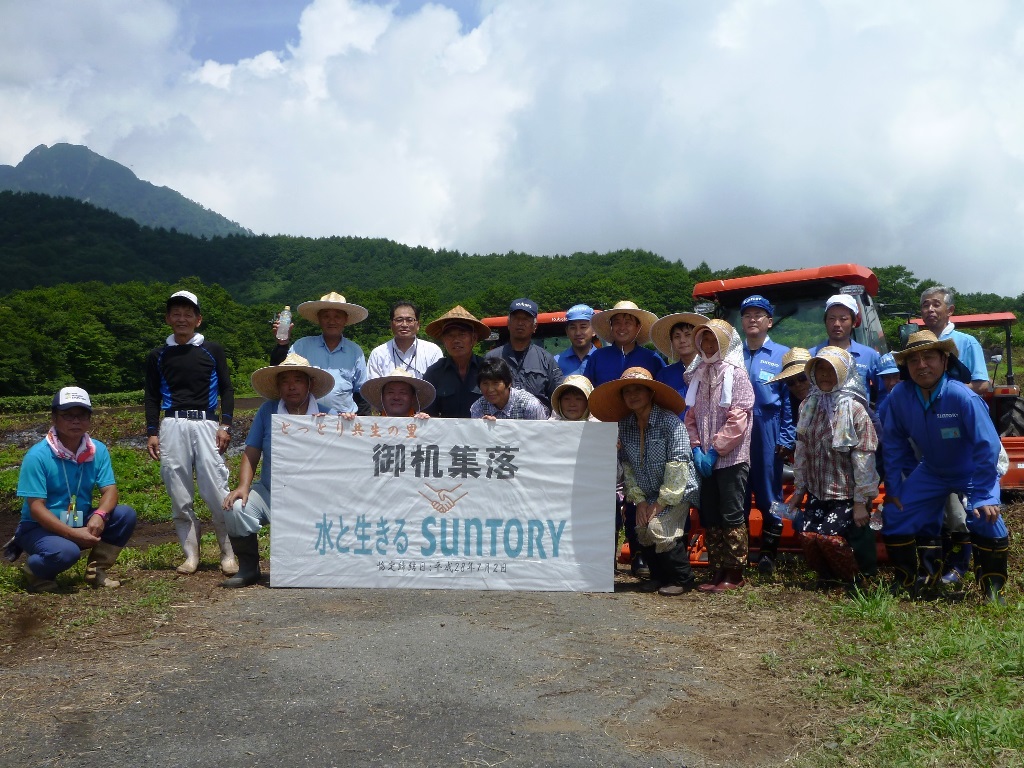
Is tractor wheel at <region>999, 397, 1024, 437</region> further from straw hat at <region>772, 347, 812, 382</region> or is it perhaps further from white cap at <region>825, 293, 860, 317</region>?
straw hat at <region>772, 347, 812, 382</region>

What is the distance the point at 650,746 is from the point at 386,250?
4169 inches

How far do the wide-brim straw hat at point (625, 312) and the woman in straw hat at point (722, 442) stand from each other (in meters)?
0.77

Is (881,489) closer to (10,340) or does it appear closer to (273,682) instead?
(273,682)

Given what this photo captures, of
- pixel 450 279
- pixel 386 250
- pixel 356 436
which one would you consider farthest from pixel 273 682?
pixel 386 250

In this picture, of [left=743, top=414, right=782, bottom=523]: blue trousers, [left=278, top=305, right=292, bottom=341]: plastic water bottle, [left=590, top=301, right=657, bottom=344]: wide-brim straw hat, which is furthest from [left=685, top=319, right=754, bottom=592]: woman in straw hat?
[left=278, top=305, right=292, bottom=341]: plastic water bottle

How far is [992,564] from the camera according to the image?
17.7 feet

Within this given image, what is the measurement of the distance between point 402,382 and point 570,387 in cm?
120

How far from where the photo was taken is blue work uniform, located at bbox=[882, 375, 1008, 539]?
5.30m

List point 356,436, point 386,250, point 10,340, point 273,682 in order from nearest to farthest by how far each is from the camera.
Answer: point 273,682 < point 356,436 < point 10,340 < point 386,250

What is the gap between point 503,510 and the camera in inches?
235

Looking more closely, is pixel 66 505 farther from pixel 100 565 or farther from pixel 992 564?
pixel 992 564

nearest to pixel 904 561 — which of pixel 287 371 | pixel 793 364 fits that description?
pixel 793 364

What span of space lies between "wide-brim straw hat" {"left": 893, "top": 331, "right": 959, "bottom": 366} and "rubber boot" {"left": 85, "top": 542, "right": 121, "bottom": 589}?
214 inches

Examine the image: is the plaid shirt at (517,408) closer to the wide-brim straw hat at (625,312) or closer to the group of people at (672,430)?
the group of people at (672,430)
